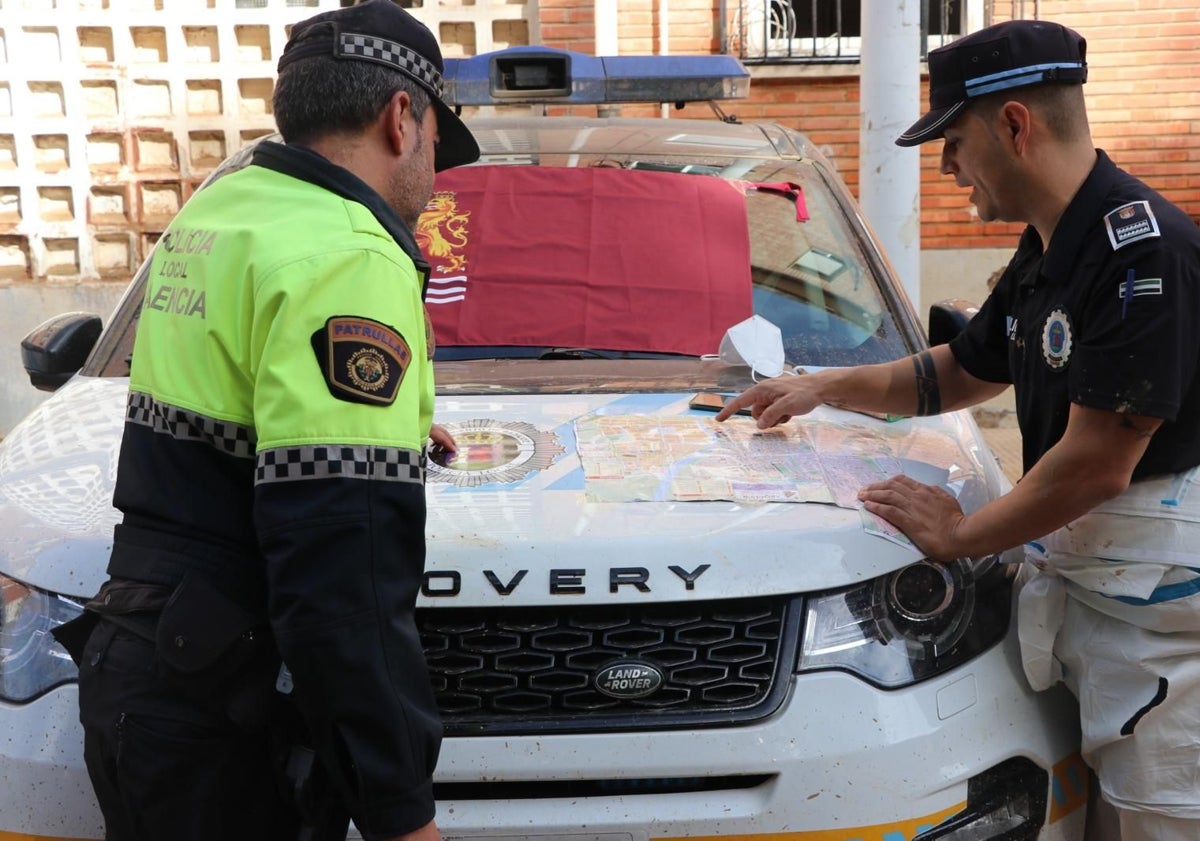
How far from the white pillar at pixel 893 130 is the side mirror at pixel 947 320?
6.56ft

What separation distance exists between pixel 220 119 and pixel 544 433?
6.17 metres

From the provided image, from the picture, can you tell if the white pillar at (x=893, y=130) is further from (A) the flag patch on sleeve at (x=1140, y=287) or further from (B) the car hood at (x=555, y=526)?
(A) the flag patch on sleeve at (x=1140, y=287)

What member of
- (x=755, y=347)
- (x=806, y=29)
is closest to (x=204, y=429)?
(x=755, y=347)

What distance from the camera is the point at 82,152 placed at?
823 cm

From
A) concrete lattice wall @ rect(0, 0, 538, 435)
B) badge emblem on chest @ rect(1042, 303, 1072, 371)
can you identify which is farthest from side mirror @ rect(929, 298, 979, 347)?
concrete lattice wall @ rect(0, 0, 538, 435)

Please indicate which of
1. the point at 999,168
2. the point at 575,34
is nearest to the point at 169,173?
the point at 575,34

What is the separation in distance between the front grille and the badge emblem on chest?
704 mm

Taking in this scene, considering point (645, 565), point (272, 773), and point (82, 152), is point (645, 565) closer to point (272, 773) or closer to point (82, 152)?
point (272, 773)

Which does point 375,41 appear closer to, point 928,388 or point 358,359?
point 358,359

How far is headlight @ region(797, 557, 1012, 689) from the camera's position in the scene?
2.35m

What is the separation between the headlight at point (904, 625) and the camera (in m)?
2.35

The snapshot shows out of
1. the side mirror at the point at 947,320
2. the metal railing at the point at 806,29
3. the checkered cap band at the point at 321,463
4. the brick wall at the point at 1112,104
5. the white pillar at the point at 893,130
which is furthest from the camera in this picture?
the metal railing at the point at 806,29

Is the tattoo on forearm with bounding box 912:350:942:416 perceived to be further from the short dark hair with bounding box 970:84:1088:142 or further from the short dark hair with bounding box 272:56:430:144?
the short dark hair with bounding box 272:56:430:144

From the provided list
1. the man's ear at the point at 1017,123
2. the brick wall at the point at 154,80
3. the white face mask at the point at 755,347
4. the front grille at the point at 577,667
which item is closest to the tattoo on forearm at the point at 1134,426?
the man's ear at the point at 1017,123
